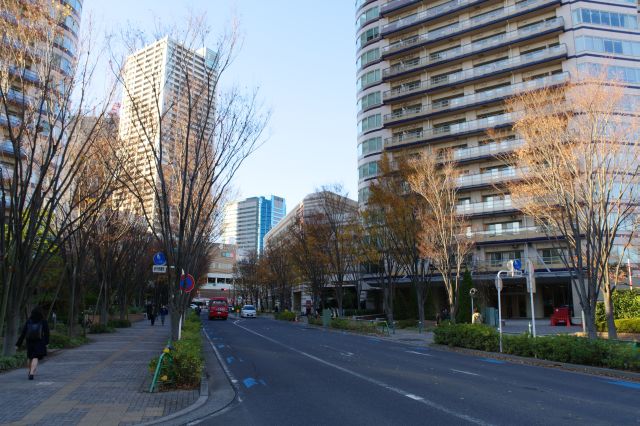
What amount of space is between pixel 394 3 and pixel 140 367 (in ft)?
177

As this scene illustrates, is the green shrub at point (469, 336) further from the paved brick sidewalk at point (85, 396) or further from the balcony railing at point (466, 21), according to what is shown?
the balcony railing at point (466, 21)

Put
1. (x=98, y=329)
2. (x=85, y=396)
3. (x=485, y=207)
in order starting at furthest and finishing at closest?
(x=485, y=207), (x=98, y=329), (x=85, y=396)

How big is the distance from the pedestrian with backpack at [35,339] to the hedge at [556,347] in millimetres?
13900

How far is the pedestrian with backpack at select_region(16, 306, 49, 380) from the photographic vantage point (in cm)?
1040

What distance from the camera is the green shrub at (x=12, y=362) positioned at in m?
11.6

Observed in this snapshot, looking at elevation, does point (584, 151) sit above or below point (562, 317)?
above

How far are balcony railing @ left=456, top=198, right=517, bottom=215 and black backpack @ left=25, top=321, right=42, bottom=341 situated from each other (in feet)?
128

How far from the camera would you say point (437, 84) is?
5147 centimetres

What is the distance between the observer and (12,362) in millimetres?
11938

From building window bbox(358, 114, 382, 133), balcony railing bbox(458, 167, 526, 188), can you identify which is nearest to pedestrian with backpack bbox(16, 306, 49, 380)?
balcony railing bbox(458, 167, 526, 188)

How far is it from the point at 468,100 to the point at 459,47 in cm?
666

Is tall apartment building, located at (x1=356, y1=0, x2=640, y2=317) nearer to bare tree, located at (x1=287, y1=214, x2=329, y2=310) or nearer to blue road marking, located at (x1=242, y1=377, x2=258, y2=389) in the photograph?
bare tree, located at (x1=287, y1=214, x2=329, y2=310)

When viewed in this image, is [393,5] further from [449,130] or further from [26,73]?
[26,73]

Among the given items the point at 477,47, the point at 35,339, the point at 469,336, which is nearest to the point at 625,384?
the point at 469,336
